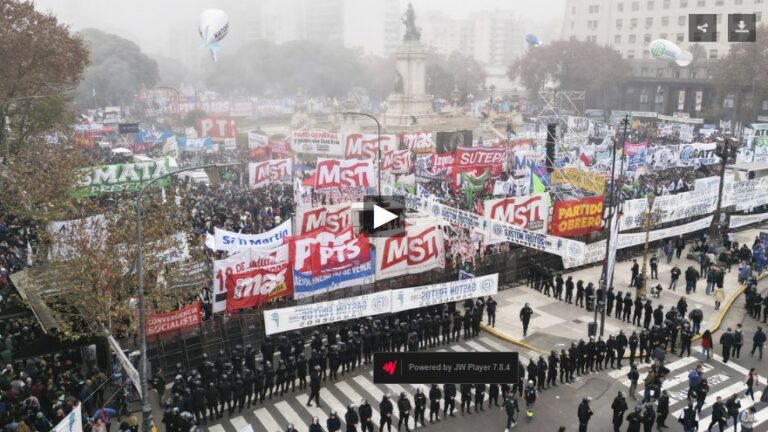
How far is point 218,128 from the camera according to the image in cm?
5850

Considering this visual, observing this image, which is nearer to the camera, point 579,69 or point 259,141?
point 259,141

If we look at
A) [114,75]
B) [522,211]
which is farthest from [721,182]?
[114,75]

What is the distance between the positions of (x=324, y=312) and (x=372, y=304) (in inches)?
59.8

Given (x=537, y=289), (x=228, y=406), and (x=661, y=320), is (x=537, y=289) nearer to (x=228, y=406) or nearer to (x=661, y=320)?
(x=661, y=320)

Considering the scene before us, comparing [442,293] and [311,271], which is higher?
[311,271]

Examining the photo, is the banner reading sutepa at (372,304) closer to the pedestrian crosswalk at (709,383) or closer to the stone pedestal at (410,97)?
the pedestrian crosswalk at (709,383)

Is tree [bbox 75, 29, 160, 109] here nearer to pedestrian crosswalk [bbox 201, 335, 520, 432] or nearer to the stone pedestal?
the stone pedestal

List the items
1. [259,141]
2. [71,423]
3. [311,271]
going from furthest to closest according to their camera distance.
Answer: [259,141], [311,271], [71,423]

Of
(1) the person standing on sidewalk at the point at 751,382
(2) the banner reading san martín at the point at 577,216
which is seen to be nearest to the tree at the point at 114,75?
(2) the banner reading san martín at the point at 577,216

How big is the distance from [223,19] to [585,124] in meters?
45.2

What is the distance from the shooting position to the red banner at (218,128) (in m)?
57.4

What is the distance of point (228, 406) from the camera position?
52.4ft

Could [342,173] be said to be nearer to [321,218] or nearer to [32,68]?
[321,218]

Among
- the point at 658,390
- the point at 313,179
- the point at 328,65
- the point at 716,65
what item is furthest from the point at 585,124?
the point at 328,65
